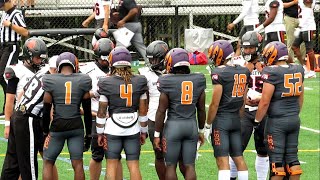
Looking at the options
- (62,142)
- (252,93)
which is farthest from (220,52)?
(62,142)

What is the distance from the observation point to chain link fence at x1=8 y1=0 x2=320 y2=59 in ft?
75.5

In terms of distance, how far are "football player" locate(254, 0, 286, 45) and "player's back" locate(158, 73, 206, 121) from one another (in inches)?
352

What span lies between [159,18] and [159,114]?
1436 cm

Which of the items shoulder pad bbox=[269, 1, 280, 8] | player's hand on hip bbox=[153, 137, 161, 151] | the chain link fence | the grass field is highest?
shoulder pad bbox=[269, 1, 280, 8]

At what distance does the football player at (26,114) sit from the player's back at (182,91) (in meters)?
1.35

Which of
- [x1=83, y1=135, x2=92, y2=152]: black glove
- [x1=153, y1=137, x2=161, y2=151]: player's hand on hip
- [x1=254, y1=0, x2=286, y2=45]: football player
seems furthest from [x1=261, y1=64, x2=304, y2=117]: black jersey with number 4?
[x1=254, y1=0, x2=286, y2=45]: football player

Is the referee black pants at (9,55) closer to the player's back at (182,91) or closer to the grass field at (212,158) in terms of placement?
the grass field at (212,158)

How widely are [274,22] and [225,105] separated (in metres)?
8.84

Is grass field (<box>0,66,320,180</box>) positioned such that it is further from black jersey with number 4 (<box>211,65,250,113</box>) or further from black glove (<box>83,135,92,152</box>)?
black jersey with number 4 (<box>211,65,250,113</box>)

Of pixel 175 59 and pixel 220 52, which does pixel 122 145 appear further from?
pixel 220 52

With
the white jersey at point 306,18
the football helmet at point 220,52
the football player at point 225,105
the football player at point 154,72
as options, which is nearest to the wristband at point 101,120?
the football player at point 154,72

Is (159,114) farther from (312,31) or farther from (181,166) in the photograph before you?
(312,31)

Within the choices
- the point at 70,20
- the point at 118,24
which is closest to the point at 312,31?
the point at 118,24

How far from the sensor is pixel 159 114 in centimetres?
972
